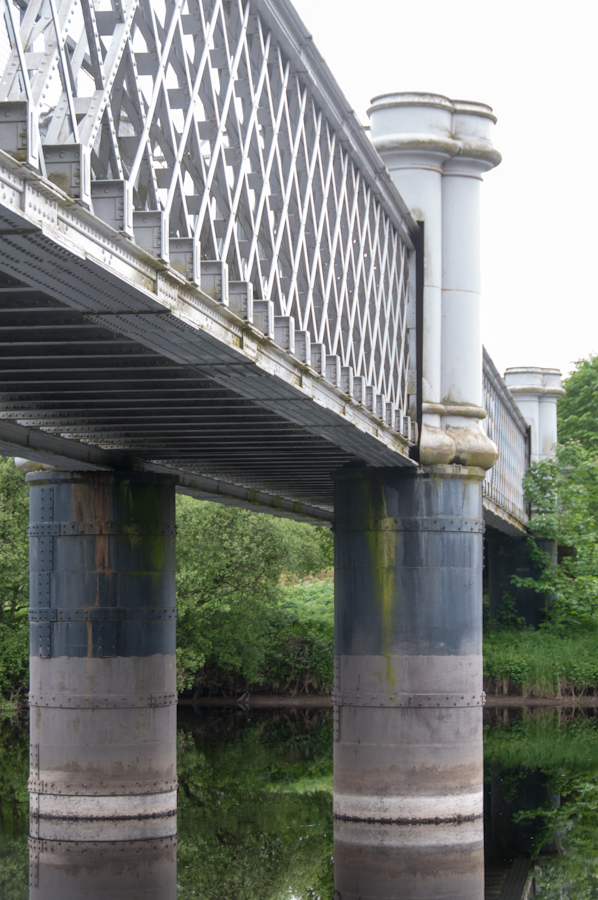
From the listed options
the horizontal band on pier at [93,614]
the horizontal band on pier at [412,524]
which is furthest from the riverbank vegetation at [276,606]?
the horizontal band on pier at [412,524]

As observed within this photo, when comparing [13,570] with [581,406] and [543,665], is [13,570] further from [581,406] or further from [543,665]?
[581,406]

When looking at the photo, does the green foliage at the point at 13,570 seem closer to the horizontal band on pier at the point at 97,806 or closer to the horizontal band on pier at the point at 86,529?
the horizontal band on pier at the point at 86,529

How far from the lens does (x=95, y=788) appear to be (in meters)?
21.1

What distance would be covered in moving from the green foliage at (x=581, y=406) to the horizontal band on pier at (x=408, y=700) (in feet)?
154

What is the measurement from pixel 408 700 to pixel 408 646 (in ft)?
2.87

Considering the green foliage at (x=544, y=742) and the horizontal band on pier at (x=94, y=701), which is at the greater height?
the horizontal band on pier at (x=94, y=701)

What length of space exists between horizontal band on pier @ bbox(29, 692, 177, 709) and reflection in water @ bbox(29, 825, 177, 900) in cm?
204

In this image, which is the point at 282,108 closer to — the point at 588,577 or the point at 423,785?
the point at 423,785

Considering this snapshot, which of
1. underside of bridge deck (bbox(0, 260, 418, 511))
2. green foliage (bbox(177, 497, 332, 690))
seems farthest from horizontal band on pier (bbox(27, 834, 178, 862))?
green foliage (bbox(177, 497, 332, 690))

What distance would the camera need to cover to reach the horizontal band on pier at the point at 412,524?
2139cm

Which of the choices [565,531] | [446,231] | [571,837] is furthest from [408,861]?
[565,531]

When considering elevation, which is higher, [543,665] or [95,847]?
[543,665]

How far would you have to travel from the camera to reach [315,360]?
15422 mm

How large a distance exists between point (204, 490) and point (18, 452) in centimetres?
823
